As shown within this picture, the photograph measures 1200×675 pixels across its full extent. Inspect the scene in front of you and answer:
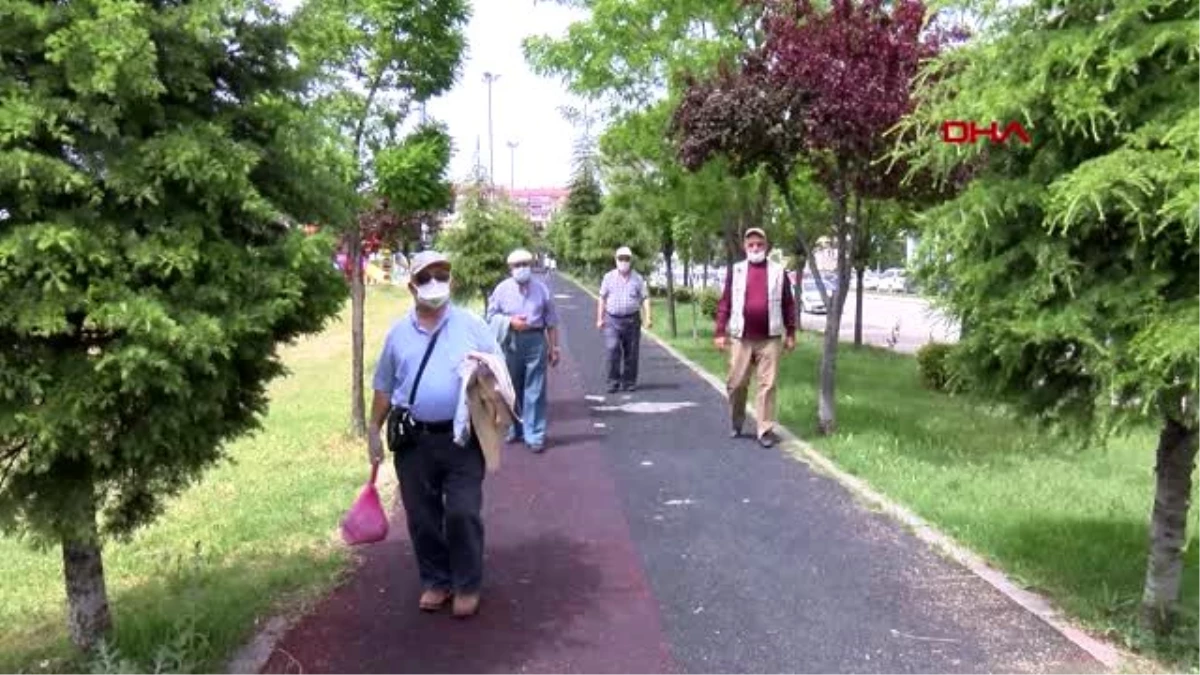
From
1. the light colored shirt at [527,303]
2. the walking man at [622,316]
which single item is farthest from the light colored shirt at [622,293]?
the light colored shirt at [527,303]

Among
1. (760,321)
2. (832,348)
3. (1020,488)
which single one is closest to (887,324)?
(832,348)

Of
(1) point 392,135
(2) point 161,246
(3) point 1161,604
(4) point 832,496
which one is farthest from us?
(1) point 392,135

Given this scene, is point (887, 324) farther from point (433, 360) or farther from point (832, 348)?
point (433, 360)

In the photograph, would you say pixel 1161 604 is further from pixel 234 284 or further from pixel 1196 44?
pixel 234 284

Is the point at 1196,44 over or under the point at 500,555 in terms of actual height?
over

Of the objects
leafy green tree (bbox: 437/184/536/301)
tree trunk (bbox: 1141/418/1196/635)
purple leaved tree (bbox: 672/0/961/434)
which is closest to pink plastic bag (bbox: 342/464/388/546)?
tree trunk (bbox: 1141/418/1196/635)

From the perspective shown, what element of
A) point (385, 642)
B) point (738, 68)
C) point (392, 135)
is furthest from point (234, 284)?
point (738, 68)

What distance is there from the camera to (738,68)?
1044cm

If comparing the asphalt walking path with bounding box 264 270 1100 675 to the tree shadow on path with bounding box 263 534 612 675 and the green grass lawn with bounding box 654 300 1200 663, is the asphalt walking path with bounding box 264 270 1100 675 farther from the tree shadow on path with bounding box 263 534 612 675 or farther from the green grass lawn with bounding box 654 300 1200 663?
the green grass lawn with bounding box 654 300 1200 663

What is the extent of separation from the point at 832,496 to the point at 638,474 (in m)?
1.56

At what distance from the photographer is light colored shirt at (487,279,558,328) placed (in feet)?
31.4

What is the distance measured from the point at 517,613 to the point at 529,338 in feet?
15.1

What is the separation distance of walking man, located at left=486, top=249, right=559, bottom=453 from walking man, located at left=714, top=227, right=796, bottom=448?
1.52 metres

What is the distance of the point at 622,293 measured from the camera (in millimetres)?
13180
